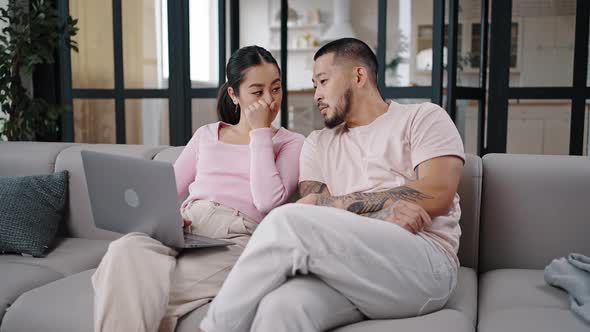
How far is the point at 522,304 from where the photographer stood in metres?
1.62

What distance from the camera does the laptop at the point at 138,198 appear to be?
158cm

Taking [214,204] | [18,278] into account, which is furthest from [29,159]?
[214,204]

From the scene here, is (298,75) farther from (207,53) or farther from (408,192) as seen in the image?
(408,192)

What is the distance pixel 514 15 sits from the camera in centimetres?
409

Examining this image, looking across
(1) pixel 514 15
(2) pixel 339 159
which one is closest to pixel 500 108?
(1) pixel 514 15

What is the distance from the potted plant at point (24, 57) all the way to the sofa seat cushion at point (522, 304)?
2613 millimetres

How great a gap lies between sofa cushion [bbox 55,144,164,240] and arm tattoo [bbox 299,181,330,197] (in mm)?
827

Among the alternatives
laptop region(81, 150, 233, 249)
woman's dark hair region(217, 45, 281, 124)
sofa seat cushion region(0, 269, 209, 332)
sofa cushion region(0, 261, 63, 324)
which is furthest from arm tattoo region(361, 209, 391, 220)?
sofa cushion region(0, 261, 63, 324)

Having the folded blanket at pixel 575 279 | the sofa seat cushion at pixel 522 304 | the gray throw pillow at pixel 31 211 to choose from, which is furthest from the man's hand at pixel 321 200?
the gray throw pillow at pixel 31 211

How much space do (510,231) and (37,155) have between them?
182cm

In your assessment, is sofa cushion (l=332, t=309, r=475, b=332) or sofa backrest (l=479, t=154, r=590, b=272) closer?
sofa cushion (l=332, t=309, r=475, b=332)

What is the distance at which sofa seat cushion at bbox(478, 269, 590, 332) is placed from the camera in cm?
144

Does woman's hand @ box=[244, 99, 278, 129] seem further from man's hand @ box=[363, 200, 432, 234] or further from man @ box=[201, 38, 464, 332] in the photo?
man's hand @ box=[363, 200, 432, 234]

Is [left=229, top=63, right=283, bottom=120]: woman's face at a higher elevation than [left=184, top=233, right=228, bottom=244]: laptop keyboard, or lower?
higher
